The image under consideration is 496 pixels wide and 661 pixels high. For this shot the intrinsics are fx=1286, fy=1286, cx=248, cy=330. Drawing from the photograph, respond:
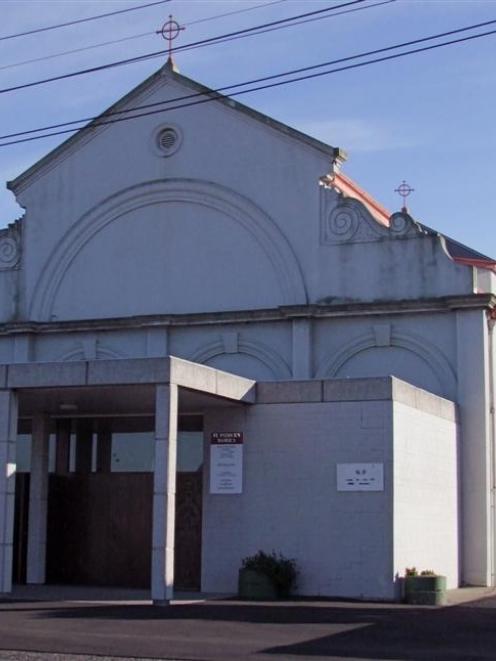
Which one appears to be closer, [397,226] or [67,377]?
[67,377]

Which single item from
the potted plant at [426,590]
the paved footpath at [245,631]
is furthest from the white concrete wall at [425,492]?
the paved footpath at [245,631]

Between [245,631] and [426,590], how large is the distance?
6.52 meters

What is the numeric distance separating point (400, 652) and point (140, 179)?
1928cm

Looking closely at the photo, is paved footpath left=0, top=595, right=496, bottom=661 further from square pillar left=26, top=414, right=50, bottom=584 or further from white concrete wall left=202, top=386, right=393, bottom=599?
square pillar left=26, top=414, right=50, bottom=584

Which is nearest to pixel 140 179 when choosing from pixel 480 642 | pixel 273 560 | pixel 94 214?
pixel 94 214

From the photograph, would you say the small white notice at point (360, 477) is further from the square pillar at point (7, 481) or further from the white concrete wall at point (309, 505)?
the square pillar at point (7, 481)

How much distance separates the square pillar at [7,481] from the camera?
2359cm

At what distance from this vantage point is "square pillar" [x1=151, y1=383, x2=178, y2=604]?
22047 mm

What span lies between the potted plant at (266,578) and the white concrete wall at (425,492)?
2.07 m

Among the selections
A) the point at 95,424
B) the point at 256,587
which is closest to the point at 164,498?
the point at 256,587

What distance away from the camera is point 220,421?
26.1 meters

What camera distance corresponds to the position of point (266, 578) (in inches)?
953

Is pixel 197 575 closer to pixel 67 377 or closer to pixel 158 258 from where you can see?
pixel 67 377

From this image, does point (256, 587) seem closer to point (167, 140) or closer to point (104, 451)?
point (104, 451)
